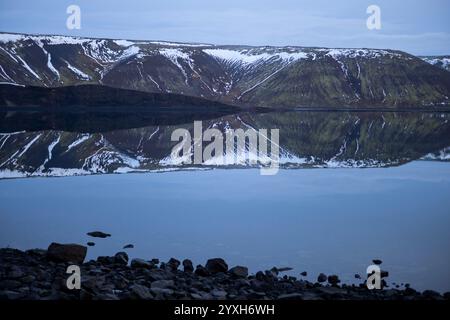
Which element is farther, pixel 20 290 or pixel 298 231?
pixel 298 231

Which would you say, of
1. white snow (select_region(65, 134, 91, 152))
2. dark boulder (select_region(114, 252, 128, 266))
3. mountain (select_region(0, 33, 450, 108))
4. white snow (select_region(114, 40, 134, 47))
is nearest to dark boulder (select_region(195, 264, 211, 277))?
dark boulder (select_region(114, 252, 128, 266))

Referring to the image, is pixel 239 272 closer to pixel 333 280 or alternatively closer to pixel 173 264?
pixel 173 264

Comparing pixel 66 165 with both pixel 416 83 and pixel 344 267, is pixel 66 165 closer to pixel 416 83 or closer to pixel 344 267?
pixel 344 267

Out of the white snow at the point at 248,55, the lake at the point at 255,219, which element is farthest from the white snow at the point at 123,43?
the lake at the point at 255,219

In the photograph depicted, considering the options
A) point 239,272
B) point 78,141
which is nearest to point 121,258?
point 239,272

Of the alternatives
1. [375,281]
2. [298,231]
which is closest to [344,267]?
[375,281]

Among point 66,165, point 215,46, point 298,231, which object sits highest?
point 215,46
